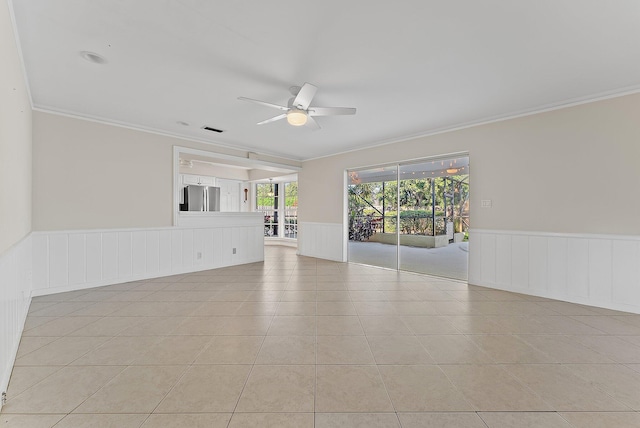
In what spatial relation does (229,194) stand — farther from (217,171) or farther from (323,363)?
(323,363)

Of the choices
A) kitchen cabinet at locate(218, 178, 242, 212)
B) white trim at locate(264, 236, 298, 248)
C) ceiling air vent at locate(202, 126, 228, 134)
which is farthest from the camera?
white trim at locate(264, 236, 298, 248)

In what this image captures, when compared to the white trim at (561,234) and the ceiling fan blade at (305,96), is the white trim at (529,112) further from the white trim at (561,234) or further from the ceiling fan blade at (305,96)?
the ceiling fan blade at (305,96)

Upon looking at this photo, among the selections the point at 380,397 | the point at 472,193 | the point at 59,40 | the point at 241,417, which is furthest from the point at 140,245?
the point at 472,193

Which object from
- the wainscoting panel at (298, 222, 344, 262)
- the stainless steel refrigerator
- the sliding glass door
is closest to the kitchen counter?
the stainless steel refrigerator

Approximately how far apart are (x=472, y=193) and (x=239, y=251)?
15.4 ft

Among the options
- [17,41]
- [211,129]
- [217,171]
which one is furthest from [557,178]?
[217,171]

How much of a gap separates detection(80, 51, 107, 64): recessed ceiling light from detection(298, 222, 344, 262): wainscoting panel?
474 cm

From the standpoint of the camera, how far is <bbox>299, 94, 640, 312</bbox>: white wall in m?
3.03

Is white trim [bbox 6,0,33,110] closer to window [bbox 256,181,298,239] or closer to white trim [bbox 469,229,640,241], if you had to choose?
white trim [bbox 469,229,640,241]

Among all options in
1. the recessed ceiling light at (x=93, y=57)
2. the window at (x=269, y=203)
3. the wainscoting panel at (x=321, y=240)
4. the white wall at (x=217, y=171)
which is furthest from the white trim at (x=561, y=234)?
the white wall at (x=217, y=171)

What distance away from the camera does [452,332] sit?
246 centimetres

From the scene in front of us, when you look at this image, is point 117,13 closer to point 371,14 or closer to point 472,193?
point 371,14

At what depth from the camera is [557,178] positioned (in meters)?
3.42

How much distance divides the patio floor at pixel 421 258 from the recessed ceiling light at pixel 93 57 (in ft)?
17.4
